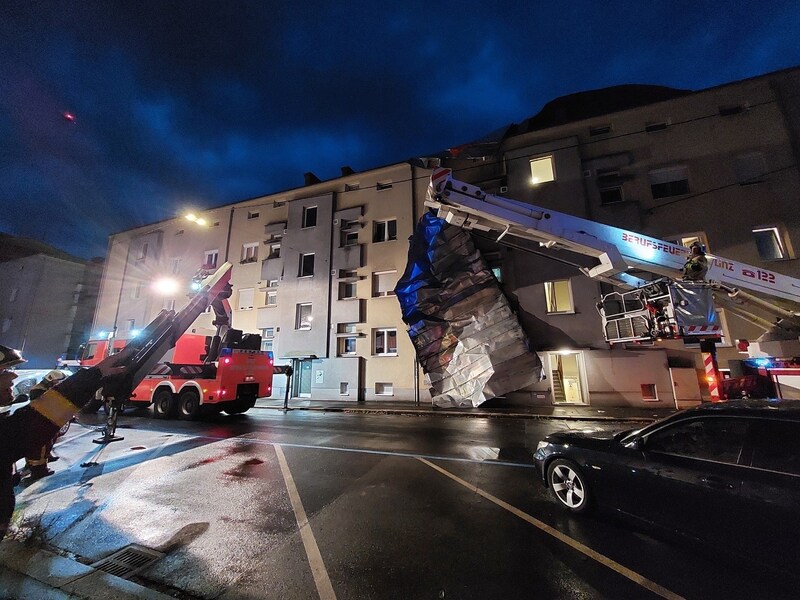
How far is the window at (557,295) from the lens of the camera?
14672 millimetres

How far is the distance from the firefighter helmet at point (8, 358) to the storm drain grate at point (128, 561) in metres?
2.09

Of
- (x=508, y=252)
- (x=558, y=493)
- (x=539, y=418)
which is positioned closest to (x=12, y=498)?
(x=558, y=493)

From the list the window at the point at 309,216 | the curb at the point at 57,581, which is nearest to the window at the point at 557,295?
the window at the point at 309,216

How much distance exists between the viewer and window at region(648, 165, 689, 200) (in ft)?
47.3

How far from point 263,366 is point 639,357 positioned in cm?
1488

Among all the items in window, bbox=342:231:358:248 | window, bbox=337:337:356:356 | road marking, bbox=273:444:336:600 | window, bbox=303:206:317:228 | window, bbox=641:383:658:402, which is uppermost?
window, bbox=303:206:317:228

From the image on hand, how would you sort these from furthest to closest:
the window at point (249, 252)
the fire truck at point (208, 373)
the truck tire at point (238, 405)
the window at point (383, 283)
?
1. the window at point (249, 252)
2. the window at point (383, 283)
3. the truck tire at point (238, 405)
4. the fire truck at point (208, 373)

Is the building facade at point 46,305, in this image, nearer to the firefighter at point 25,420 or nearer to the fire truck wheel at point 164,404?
the fire truck wheel at point 164,404

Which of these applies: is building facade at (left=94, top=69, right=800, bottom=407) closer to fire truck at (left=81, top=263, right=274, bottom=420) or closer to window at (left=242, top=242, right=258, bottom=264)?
window at (left=242, top=242, right=258, bottom=264)

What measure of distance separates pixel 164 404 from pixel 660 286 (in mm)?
15456

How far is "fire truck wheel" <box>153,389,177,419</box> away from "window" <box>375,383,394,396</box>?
28.8 feet

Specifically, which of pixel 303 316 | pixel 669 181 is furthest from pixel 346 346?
pixel 669 181

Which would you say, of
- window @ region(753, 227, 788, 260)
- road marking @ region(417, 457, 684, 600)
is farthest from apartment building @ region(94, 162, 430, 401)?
window @ region(753, 227, 788, 260)

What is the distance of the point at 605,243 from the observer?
25.6 feet
